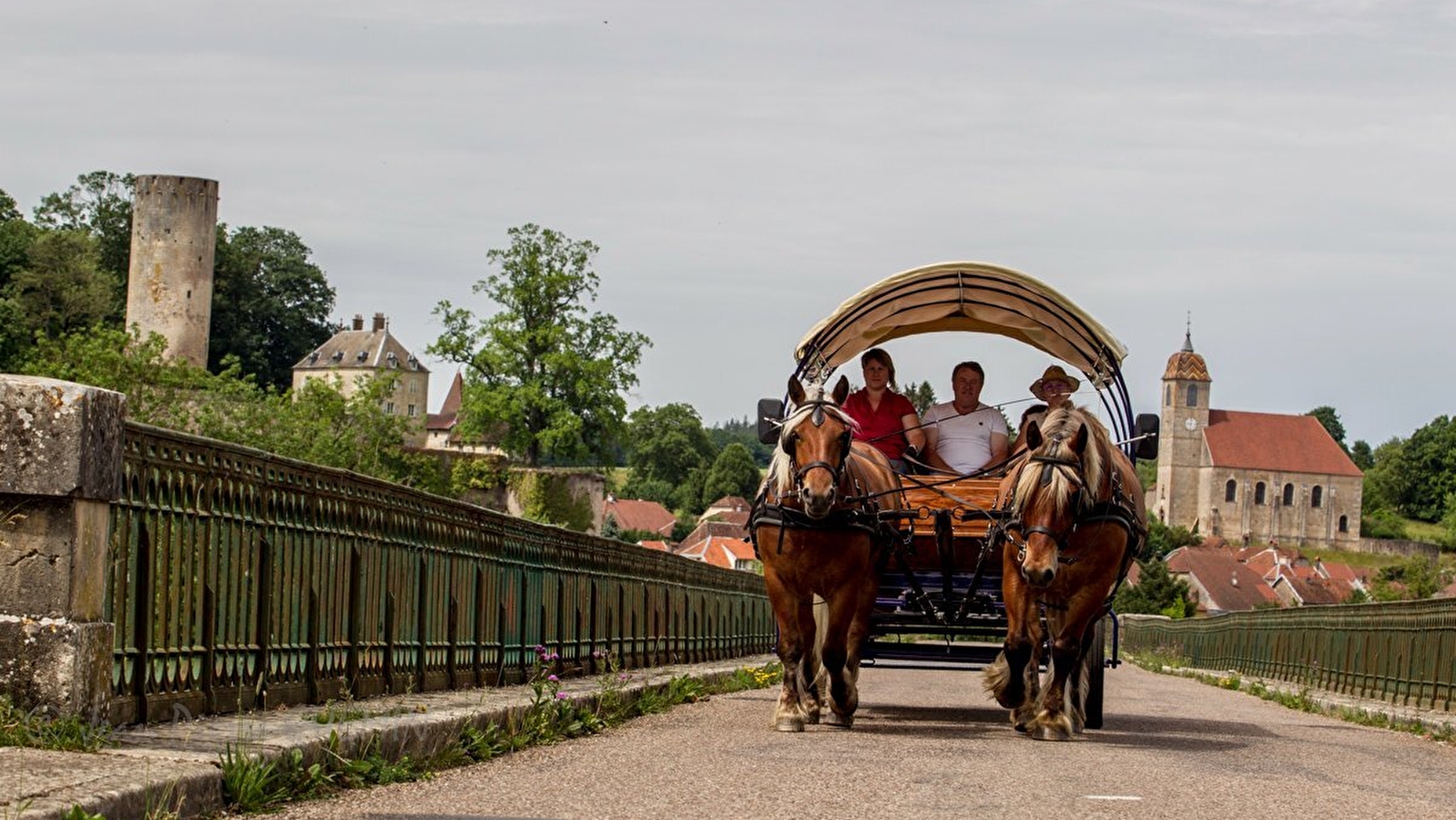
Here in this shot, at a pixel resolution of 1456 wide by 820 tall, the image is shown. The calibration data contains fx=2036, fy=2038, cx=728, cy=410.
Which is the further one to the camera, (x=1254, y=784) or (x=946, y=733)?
(x=946, y=733)

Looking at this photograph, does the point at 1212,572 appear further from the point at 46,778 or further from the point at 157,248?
the point at 46,778

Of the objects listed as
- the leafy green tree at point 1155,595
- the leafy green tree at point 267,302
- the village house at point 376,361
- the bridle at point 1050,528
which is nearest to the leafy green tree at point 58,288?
the leafy green tree at point 267,302

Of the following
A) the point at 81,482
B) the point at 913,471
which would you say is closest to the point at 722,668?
the point at 913,471

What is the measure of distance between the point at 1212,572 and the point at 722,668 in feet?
477

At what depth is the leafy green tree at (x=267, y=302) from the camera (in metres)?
133

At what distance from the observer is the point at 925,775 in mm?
9938

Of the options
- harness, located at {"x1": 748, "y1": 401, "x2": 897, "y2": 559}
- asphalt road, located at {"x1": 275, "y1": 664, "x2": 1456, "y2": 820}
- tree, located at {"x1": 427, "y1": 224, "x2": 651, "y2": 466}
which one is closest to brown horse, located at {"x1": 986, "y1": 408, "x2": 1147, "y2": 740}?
asphalt road, located at {"x1": 275, "y1": 664, "x2": 1456, "y2": 820}

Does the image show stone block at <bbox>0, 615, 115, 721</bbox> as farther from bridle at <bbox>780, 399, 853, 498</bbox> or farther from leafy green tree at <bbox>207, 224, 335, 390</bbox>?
leafy green tree at <bbox>207, 224, 335, 390</bbox>

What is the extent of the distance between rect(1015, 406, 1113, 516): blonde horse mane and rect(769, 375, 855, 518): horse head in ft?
3.82

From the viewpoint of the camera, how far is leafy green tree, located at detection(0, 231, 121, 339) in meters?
110

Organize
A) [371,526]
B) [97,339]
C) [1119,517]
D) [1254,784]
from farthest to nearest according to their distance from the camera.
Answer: [97,339]
[1119,517]
[371,526]
[1254,784]

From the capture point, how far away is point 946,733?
43.9ft

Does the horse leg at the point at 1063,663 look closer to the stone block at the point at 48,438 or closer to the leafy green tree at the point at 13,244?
the stone block at the point at 48,438

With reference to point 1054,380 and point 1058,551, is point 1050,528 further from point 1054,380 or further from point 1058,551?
point 1054,380
